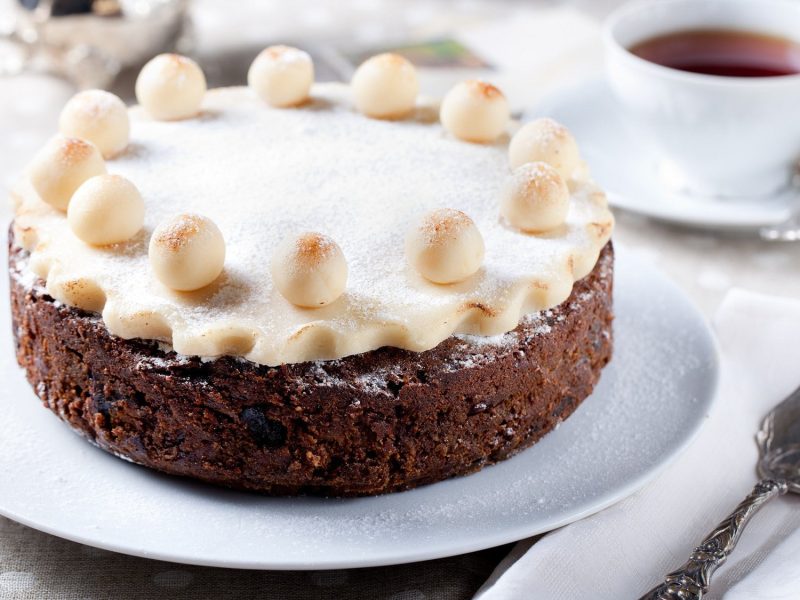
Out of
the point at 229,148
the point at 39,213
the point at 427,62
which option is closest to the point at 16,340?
the point at 39,213

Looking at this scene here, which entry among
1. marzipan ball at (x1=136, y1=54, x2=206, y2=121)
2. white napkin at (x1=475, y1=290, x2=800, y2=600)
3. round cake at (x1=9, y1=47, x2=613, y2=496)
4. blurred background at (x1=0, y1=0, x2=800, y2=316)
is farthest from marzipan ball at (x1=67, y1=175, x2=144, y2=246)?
blurred background at (x1=0, y1=0, x2=800, y2=316)

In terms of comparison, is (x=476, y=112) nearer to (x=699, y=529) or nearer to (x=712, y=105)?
(x=712, y=105)

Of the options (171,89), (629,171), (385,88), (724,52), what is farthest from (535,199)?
(724,52)

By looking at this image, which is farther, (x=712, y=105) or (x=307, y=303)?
(x=712, y=105)

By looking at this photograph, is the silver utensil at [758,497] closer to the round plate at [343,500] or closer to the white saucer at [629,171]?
the round plate at [343,500]

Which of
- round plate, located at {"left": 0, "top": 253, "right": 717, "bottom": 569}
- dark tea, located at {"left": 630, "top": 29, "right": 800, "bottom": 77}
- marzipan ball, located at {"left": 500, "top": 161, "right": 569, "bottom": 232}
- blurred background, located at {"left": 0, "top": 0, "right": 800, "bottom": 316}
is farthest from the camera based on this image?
blurred background, located at {"left": 0, "top": 0, "right": 800, "bottom": 316}

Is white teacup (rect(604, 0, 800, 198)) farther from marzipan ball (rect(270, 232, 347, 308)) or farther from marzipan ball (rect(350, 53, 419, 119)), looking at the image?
marzipan ball (rect(270, 232, 347, 308))

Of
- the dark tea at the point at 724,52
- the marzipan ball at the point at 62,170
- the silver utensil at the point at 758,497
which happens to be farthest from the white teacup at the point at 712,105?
the marzipan ball at the point at 62,170
